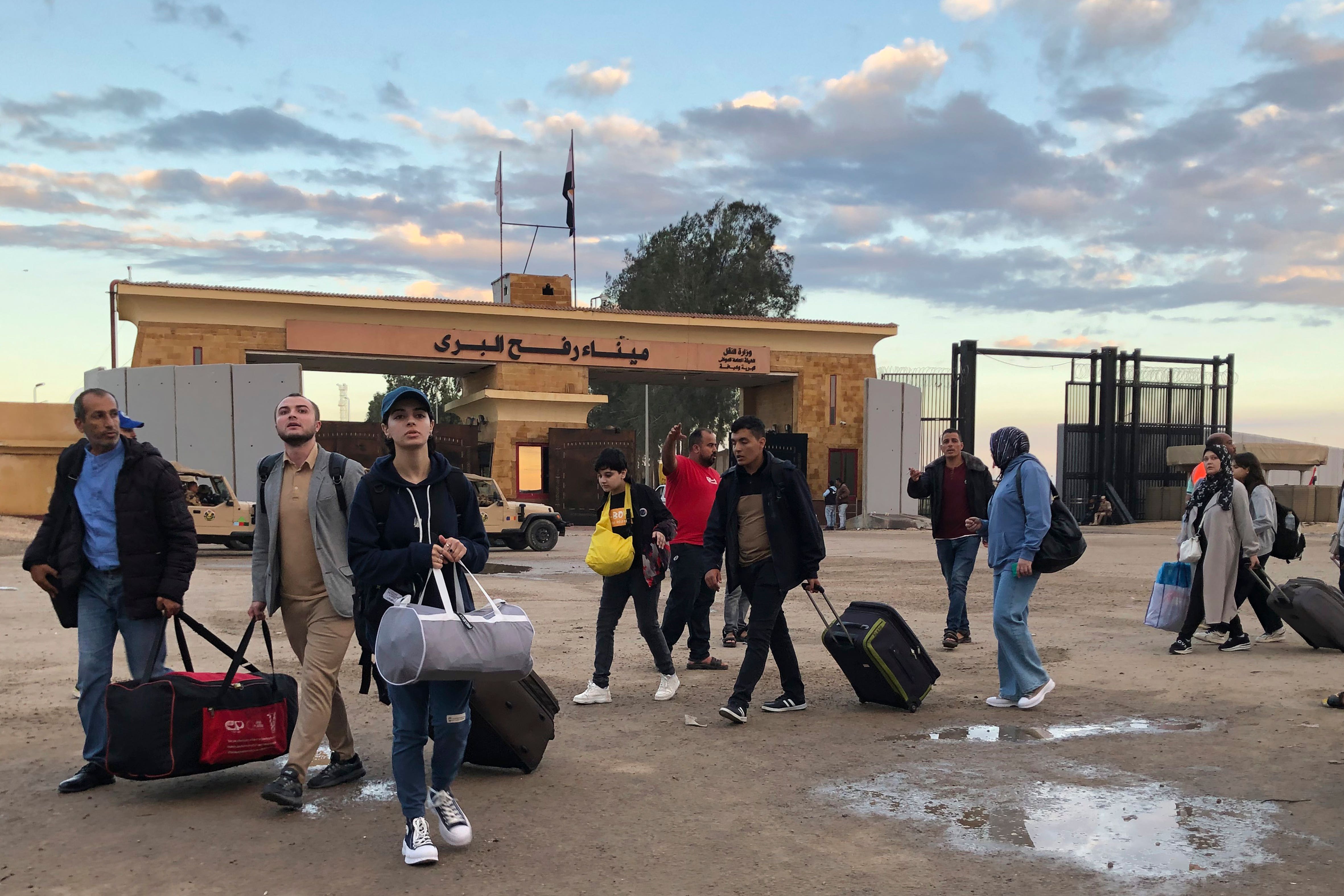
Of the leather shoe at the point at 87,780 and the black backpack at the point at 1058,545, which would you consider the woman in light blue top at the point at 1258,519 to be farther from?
the leather shoe at the point at 87,780

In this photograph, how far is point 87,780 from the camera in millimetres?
5090

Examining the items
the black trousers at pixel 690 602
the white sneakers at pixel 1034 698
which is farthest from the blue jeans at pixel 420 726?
the white sneakers at pixel 1034 698

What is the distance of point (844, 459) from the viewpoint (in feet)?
125

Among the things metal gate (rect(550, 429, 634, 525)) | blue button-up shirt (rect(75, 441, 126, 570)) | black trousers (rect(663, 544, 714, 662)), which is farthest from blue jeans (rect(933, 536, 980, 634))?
metal gate (rect(550, 429, 634, 525))

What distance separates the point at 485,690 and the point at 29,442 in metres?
28.3

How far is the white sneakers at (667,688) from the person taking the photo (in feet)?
23.6

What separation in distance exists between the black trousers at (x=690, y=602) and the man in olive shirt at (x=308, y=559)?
9.97 ft

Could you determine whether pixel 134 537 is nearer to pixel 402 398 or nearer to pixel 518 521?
pixel 402 398

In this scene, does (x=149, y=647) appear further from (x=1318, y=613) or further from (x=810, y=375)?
(x=810, y=375)

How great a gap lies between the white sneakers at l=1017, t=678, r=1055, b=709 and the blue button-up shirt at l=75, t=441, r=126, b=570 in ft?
16.4

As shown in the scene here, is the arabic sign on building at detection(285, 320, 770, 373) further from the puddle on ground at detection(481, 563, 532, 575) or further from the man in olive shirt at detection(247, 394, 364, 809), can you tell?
Result: the man in olive shirt at detection(247, 394, 364, 809)

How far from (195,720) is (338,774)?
69 centimetres

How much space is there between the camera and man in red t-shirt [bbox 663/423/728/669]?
800 centimetres

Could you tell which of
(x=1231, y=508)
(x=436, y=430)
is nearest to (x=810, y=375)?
(x=436, y=430)
